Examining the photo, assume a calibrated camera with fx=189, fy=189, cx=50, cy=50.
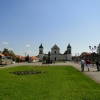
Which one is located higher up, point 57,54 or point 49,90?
point 57,54

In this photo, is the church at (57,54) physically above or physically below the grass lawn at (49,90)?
above

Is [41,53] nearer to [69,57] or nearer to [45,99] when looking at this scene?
[69,57]

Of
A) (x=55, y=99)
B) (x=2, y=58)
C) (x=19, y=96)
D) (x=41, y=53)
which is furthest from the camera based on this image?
(x=41, y=53)

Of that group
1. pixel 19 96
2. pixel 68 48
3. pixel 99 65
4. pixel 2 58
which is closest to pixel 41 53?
pixel 68 48

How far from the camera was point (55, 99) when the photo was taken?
781 cm

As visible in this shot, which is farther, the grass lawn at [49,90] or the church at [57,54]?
the church at [57,54]

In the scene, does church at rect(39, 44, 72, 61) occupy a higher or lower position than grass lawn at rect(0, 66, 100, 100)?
higher

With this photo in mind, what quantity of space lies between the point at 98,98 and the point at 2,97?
416cm

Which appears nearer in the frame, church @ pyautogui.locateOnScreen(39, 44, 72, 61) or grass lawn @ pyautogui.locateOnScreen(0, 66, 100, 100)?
grass lawn @ pyautogui.locateOnScreen(0, 66, 100, 100)

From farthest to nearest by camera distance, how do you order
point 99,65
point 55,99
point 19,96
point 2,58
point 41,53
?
point 41,53
point 2,58
point 99,65
point 19,96
point 55,99

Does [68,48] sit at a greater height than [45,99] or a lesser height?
greater

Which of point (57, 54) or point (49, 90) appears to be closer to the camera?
point (49, 90)

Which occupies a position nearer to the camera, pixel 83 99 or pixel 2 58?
pixel 83 99

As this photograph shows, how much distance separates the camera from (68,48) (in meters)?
156
